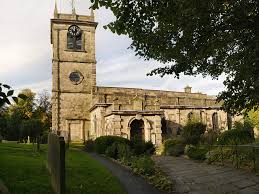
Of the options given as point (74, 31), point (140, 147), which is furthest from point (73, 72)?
point (140, 147)

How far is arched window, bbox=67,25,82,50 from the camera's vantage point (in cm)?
4516

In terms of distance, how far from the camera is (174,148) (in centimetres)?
2334

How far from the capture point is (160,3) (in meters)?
7.99

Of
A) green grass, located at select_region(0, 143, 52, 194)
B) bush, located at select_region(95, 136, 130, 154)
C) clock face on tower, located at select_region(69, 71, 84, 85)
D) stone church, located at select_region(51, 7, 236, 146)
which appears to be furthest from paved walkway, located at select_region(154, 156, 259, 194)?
clock face on tower, located at select_region(69, 71, 84, 85)

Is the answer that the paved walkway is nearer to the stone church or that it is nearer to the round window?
the stone church

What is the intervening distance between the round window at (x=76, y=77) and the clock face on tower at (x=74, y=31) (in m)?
5.63

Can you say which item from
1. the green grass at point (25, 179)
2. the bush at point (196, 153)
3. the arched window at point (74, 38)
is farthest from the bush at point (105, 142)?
the arched window at point (74, 38)

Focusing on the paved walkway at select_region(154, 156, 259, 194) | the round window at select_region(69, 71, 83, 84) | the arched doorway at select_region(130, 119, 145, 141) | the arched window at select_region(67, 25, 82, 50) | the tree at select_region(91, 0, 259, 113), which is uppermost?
the arched window at select_region(67, 25, 82, 50)

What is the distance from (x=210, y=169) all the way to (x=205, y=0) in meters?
9.35

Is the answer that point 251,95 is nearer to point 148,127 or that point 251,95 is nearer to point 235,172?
point 235,172

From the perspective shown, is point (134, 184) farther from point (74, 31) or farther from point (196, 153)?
point (74, 31)

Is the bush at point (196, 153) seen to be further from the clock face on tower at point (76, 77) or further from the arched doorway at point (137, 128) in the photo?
the clock face on tower at point (76, 77)

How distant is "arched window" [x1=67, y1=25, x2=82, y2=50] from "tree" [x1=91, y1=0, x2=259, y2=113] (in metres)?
36.5

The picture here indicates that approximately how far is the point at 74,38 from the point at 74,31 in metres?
1.10
